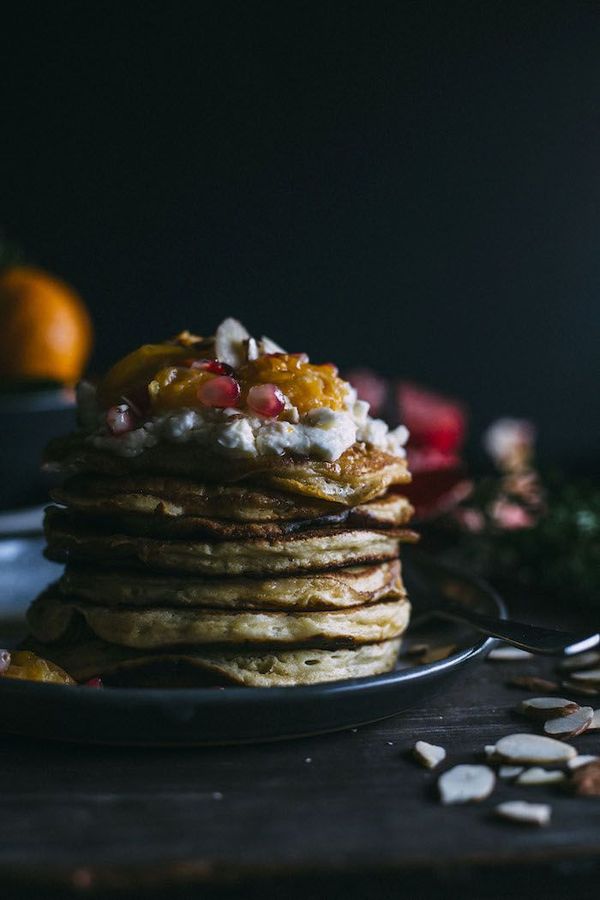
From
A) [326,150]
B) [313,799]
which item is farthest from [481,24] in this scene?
[313,799]

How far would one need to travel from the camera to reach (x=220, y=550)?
1894mm

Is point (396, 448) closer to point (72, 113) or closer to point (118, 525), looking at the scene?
point (118, 525)

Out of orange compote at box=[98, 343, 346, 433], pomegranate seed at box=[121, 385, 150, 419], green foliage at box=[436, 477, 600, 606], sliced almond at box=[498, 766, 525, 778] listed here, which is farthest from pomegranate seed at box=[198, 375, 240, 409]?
green foliage at box=[436, 477, 600, 606]

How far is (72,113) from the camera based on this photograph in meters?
5.12

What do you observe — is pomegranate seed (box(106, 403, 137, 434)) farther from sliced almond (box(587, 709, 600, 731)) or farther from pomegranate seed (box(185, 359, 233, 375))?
sliced almond (box(587, 709, 600, 731))

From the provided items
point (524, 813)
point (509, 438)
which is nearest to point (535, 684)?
point (524, 813)

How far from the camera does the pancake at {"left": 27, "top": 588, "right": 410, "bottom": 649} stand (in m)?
1.88

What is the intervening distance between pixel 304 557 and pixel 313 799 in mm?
494

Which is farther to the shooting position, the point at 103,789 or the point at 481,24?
the point at 481,24

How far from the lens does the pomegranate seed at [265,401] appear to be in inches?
76.7

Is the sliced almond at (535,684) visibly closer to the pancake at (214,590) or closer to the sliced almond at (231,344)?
the pancake at (214,590)

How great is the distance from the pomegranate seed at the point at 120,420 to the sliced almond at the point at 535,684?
1.00m

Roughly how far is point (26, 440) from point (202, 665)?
143 centimetres

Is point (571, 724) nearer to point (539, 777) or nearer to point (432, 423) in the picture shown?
point (539, 777)
